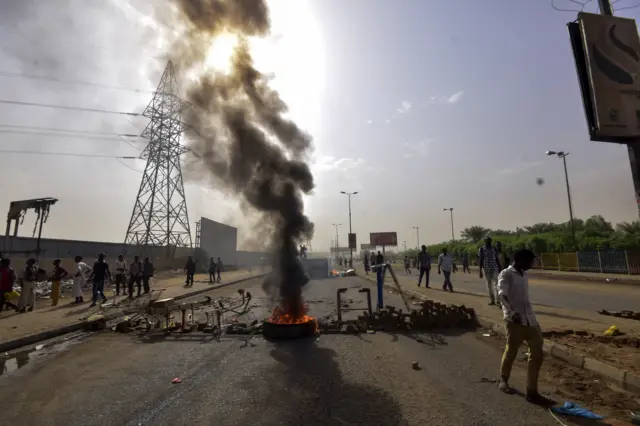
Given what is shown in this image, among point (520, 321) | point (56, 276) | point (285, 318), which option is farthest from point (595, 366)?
point (56, 276)

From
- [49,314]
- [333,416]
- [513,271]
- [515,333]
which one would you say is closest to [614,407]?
[515,333]

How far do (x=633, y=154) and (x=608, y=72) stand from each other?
1667 mm

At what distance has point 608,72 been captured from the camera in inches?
265

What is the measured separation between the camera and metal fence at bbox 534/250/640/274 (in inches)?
921

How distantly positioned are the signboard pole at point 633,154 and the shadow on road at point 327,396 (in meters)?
4.74

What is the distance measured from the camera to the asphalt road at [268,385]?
141 inches

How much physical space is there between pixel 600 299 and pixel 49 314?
17.2 metres

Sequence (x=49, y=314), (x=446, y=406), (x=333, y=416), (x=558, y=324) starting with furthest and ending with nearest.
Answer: (x=49, y=314), (x=558, y=324), (x=446, y=406), (x=333, y=416)

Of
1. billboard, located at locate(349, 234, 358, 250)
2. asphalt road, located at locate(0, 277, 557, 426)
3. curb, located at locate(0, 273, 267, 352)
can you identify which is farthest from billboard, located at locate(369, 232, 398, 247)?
asphalt road, located at locate(0, 277, 557, 426)

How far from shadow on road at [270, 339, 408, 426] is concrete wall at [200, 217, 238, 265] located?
115ft

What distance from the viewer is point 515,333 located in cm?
416

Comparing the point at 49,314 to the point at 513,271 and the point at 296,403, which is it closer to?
the point at 296,403

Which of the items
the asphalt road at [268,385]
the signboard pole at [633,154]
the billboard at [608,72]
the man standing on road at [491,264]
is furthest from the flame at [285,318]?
the billboard at [608,72]

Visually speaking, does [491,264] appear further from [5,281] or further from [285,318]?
[5,281]
